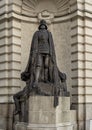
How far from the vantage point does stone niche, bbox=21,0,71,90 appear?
712 inches

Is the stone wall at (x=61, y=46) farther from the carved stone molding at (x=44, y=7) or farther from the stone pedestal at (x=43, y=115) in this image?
the stone pedestal at (x=43, y=115)

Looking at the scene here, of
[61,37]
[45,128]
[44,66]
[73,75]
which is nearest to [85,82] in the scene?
[73,75]

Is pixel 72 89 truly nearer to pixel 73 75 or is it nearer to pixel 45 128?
pixel 73 75

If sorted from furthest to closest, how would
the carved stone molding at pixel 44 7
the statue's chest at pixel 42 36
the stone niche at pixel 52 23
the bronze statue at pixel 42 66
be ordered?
1. the carved stone molding at pixel 44 7
2. the stone niche at pixel 52 23
3. the statue's chest at pixel 42 36
4. the bronze statue at pixel 42 66

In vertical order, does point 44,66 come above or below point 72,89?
above

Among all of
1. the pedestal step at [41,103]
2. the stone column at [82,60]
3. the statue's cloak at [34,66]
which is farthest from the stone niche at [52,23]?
the pedestal step at [41,103]

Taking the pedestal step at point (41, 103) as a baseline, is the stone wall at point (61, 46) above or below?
above

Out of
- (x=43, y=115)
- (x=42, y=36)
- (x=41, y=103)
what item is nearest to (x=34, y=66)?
(x=42, y=36)

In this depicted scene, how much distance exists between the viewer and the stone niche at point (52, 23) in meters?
18.1

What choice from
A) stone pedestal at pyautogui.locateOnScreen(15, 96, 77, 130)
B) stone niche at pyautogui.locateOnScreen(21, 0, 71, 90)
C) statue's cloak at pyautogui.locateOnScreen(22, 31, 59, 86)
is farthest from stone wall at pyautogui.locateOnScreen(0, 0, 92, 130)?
stone pedestal at pyautogui.locateOnScreen(15, 96, 77, 130)

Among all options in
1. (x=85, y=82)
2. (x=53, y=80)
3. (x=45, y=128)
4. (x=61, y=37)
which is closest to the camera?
(x=45, y=128)

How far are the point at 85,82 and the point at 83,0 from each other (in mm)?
4647

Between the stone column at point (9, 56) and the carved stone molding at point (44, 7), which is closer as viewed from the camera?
the stone column at point (9, 56)

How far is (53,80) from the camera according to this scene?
13102 mm
